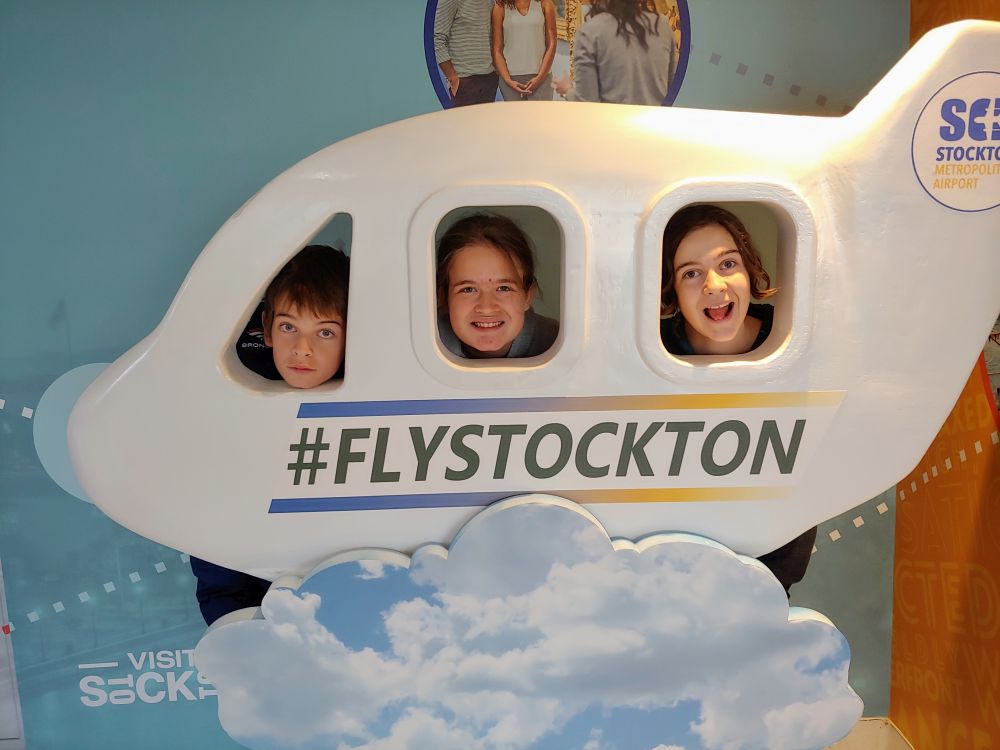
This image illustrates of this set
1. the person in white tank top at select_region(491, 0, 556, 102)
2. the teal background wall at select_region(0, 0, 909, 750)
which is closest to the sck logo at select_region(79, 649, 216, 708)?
the teal background wall at select_region(0, 0, 909, 750)

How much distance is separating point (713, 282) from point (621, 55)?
0.57m

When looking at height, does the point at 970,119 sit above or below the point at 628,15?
below

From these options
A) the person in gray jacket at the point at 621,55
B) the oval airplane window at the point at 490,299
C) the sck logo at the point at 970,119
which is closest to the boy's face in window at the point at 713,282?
the oval airplane window at the point at 490,299

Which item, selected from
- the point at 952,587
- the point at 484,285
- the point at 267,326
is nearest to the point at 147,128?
the point at 267,326

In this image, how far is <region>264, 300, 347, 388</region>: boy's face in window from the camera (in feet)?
3.35

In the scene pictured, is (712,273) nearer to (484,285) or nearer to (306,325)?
(484,285)

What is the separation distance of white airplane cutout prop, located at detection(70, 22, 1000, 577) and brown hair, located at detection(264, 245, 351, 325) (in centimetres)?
7

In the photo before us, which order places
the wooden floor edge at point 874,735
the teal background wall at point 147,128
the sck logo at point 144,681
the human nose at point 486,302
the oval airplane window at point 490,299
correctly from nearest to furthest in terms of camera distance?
the oval airplane window at point 490,299 < the human nose at point 486,302 < the teal background wall at point 147,128 < the sck logo at point 144,681 < the wooden floor edge at point 874,735

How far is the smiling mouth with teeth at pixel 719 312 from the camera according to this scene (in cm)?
104

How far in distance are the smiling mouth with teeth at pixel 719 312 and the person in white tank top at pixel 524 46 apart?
22.2 inches

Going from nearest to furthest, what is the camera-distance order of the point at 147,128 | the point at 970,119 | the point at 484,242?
the point at 970,119 < the point at 484,242 < the point at 147,128

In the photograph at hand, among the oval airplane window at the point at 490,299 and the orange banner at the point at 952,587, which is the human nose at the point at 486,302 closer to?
the oval airplane window at the point at 490,299

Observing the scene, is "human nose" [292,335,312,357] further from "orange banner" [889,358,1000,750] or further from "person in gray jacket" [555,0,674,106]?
"orange banner" [889,358,1000,750]

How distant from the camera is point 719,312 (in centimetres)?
105
